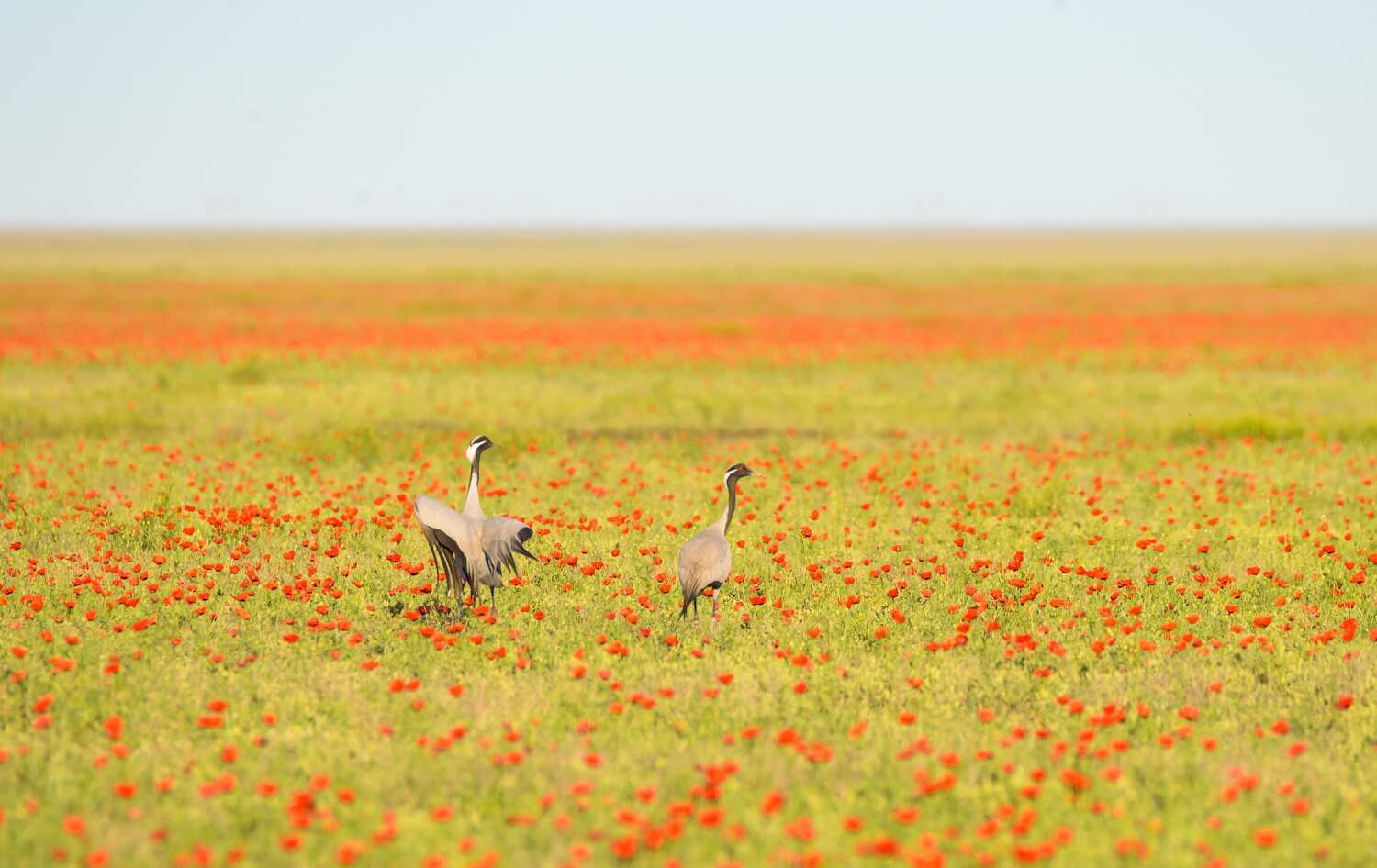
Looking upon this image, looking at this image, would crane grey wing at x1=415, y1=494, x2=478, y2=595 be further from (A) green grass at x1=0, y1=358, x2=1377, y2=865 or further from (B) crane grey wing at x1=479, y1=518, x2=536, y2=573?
(A) green grass at x1=0, y1=358, x2=1377, y2=865

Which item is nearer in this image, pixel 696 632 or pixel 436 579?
pixel 696 632

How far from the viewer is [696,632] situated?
860 centimetres

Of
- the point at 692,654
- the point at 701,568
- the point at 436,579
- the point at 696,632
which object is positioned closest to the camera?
the point at 692,654

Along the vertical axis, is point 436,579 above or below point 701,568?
below

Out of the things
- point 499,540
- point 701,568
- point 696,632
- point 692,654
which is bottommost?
point 696,632

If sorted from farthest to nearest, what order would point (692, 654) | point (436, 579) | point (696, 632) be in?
point (436, 579) → point (696, 632) → point (692, 654)

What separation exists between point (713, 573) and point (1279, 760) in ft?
11.2

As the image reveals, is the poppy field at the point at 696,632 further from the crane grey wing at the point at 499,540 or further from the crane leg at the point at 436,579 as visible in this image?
the crane grey wing at the point at 499,540

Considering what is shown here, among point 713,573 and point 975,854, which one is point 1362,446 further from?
point 975,854

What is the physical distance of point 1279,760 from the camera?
251 inches

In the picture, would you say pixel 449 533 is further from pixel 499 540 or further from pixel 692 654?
pixel 692 654

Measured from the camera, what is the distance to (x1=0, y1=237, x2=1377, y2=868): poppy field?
567 centimetres

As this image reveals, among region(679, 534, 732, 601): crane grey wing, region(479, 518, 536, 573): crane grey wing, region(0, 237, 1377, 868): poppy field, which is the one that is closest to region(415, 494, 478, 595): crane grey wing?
region(479, 518, 536, 573): crane grey wing

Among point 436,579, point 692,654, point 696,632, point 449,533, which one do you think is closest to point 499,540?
point 449,533
